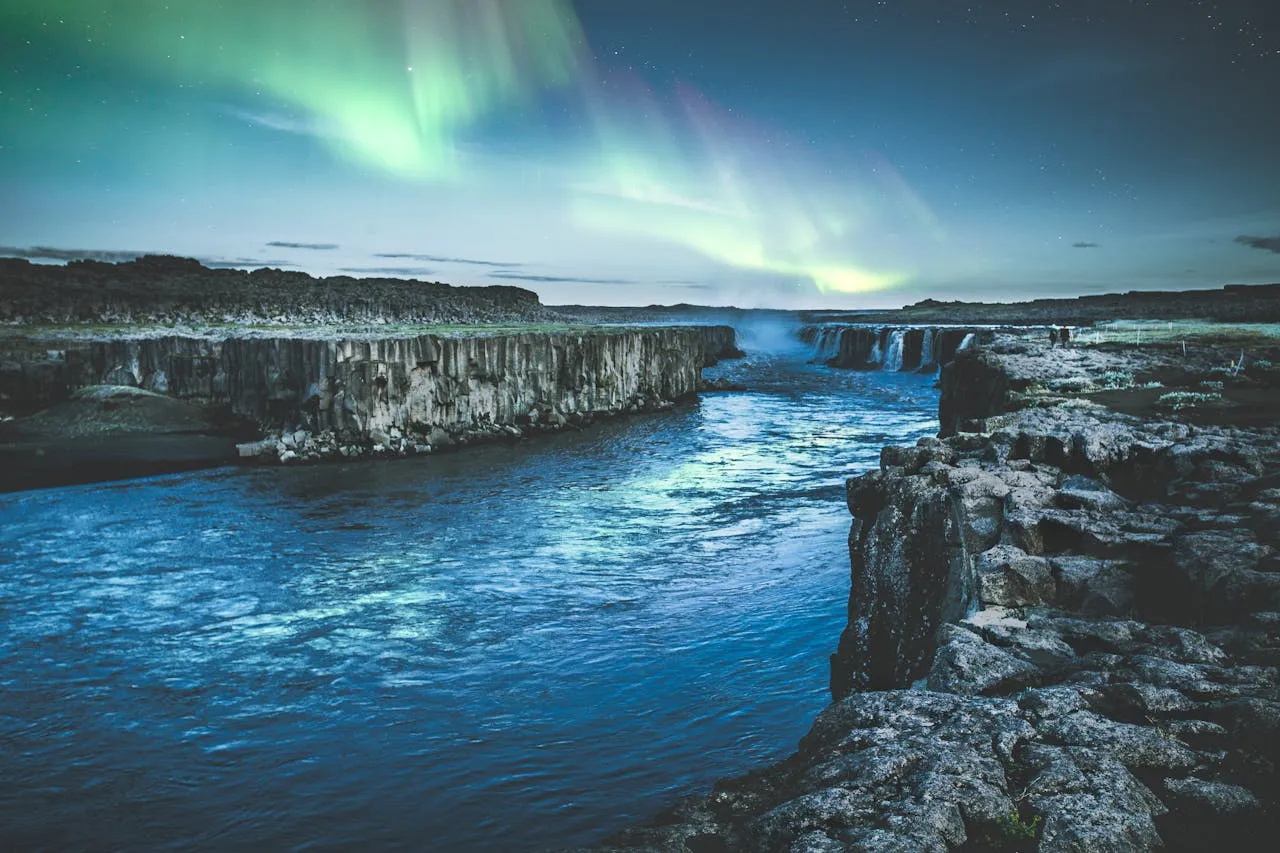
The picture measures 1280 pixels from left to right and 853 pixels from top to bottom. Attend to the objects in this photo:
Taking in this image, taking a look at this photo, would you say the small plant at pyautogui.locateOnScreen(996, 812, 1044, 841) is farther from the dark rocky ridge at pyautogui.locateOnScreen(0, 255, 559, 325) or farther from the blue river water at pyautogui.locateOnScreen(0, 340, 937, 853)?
the dark rocky ridge at pyautogui.locateOnScreen(0, 255, 559, 325)

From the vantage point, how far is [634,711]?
41.3ft

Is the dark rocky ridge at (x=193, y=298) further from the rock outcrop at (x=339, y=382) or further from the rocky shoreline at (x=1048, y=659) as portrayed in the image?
the rocky shoreline at (x=1048, y=659)

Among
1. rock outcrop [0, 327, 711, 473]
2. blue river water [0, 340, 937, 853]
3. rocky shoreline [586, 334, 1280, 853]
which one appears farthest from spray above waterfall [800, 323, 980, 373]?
rocky shoreline [586, 334, 1280, 853]

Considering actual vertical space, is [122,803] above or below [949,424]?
below

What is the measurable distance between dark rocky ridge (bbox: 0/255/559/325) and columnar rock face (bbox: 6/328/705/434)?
18658 mm

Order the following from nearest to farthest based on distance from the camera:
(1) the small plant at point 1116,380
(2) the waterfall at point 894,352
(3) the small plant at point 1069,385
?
(3) the small plant at point 1069,385 < (1) the small plant at point 1116,380 < (2) the waterfall at point 894,352

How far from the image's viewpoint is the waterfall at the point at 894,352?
295ft

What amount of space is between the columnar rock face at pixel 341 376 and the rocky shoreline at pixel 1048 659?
1190 inches

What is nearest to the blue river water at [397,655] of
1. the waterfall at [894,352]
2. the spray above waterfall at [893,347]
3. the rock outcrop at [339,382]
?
the rock outcrop at [339,382]

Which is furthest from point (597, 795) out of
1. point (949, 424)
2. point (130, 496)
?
point (130, 496)

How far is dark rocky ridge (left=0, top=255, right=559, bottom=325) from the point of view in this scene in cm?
6050

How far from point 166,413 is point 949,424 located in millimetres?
38550

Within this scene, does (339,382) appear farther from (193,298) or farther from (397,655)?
(193,298)

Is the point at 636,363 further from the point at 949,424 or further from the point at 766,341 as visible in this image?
the point at 766,341
